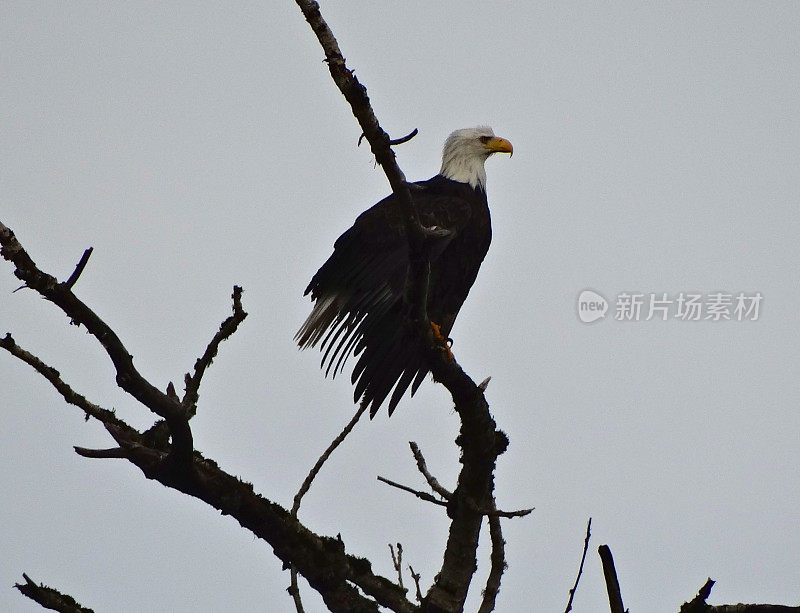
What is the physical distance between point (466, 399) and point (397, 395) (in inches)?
55.1

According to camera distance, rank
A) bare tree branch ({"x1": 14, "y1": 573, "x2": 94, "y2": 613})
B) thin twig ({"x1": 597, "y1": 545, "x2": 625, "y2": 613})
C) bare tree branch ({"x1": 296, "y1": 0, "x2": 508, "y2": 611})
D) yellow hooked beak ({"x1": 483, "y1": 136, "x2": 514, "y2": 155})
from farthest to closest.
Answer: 1. yellow hooked beak ({"x1": 483, "y1": 136, "x2": 514, "y2": 155})
2. bare tree branch ({"x1": 296, "y1": 0, "x2": 508, "y2": 611})
3. bare tree branch ({"x1": 14, "y1": 573, "x2": 94, "y2": 613})
4. thin twig ({"x1": 597, "y1": 545, "x2": 625, "y2": 613})

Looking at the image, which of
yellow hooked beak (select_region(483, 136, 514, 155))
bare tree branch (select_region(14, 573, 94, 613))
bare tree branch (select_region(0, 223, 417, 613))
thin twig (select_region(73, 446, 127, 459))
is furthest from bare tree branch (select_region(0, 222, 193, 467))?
yellow hooked beak (select_region(483, 136, 514, 155))

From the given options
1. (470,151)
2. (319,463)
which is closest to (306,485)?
(319,463)

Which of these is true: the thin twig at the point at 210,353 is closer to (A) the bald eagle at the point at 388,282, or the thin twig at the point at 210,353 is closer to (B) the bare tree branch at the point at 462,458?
(B) the bare tree branch at the point at 462,458

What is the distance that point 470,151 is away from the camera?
7266 mm

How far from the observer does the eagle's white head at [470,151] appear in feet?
22.9

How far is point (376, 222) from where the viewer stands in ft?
19.3

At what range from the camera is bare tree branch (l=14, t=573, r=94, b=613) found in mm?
2934

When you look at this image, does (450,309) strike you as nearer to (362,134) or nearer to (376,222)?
(376,222)

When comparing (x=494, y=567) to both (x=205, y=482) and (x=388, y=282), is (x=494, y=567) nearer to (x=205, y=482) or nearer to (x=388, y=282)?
(x=205, y=482)

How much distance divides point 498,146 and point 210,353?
192 inches

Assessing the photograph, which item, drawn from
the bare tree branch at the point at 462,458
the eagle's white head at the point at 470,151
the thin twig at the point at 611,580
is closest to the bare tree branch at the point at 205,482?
the bare tree branch at the point at 462,458

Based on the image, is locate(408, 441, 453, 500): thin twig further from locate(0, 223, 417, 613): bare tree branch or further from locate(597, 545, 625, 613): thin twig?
locate(597, 545, 625, 613): thin twig

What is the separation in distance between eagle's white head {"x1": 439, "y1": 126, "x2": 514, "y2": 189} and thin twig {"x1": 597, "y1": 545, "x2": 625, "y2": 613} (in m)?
4.56
